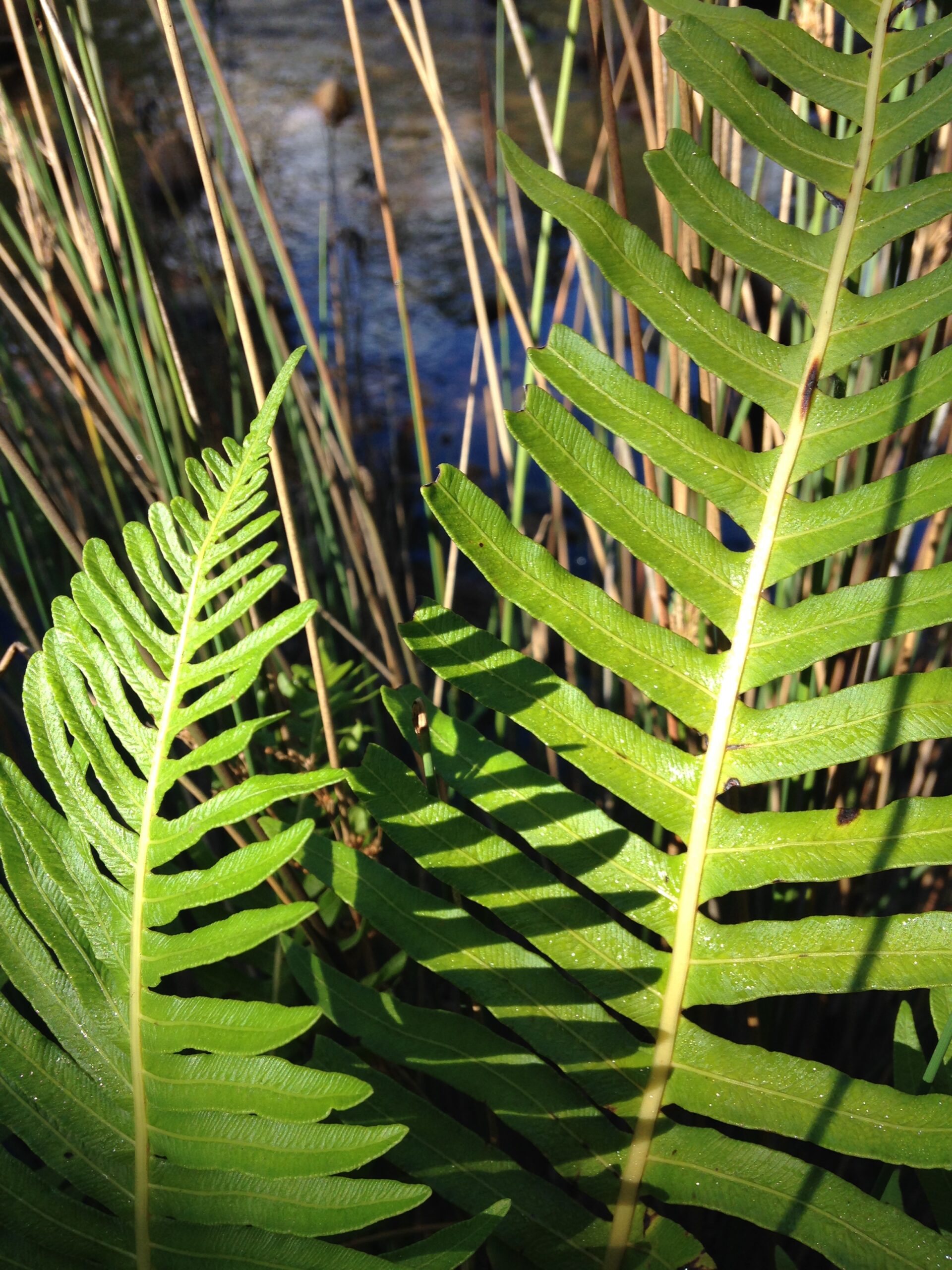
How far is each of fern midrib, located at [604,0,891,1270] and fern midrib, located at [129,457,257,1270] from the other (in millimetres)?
231

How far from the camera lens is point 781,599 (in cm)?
89

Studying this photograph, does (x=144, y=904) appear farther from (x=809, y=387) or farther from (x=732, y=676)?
(x=809, y=387)

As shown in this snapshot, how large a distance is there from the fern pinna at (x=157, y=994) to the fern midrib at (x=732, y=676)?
0.43ft

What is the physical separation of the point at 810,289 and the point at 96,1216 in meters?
0.60

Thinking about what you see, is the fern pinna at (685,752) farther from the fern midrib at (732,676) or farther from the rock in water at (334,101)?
the rock in water at (334,101)

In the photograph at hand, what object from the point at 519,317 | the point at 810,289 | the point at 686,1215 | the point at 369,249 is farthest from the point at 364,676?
the point at 369,249

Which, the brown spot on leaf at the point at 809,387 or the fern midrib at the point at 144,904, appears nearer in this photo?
the fern midrib at the point at 144,904

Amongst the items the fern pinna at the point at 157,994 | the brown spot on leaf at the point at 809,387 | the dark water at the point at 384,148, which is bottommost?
the fern pinna at the point at 157,994

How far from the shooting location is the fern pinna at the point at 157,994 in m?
0.40

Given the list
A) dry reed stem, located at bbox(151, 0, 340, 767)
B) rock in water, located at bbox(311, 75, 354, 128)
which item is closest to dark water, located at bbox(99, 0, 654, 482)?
rock in water, located at bbox(311, 75, 354, 128)

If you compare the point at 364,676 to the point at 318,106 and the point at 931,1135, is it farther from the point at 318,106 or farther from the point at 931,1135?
the point at 318,106

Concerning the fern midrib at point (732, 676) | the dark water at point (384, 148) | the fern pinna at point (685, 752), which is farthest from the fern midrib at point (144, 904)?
the dark water at point (384, 148)

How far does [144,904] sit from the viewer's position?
0.43 meters

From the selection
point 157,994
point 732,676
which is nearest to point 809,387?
point 732,676
